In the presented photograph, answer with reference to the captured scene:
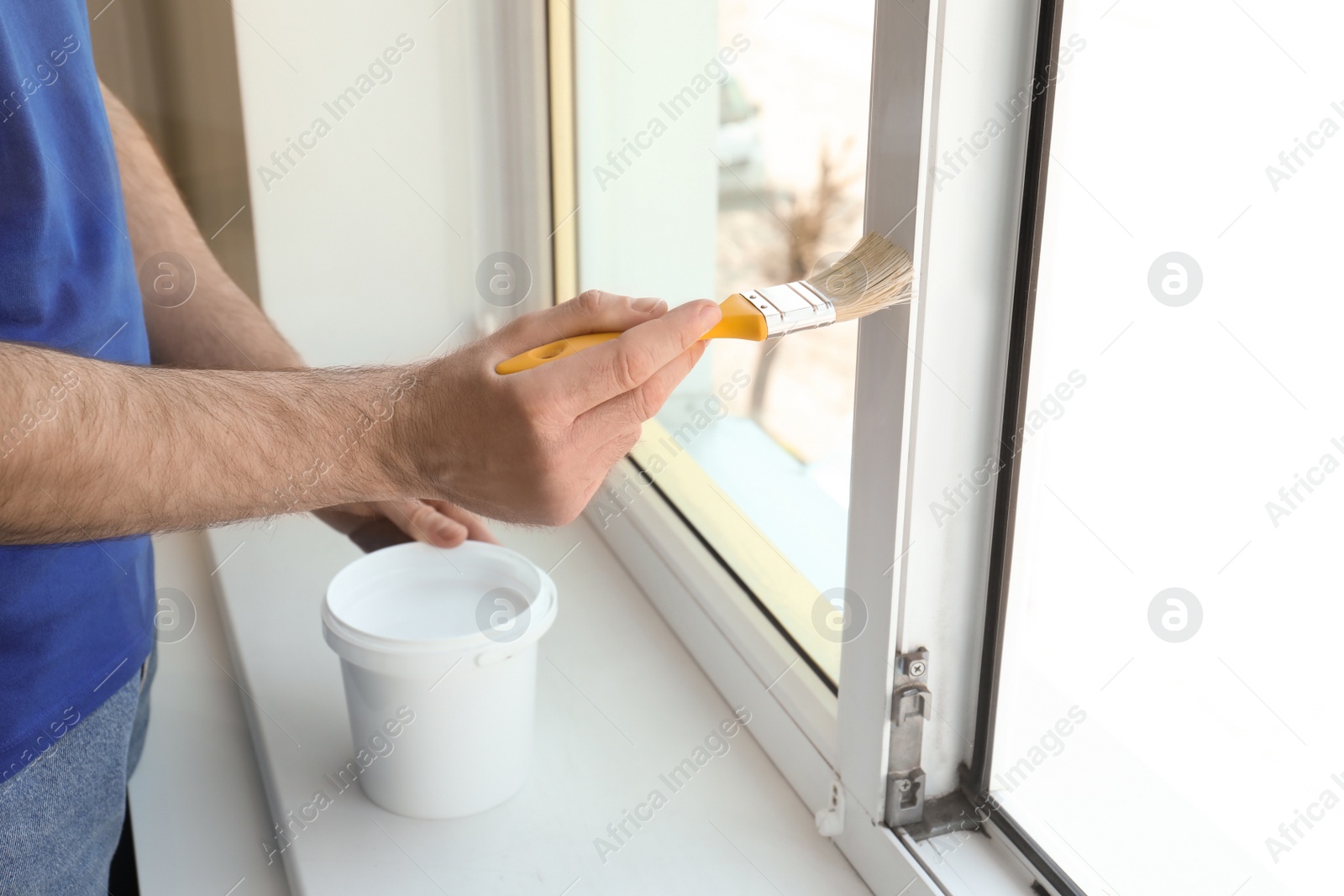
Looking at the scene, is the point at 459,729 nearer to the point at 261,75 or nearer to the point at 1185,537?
the point at 1185,537

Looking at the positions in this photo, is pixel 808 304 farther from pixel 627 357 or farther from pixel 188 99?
pixel 188 99

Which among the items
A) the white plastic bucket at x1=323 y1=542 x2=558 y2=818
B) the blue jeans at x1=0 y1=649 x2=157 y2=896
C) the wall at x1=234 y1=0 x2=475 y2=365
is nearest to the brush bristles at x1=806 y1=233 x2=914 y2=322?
the white plastic bucket at x1=323 y1=542 x2=558 y2=818

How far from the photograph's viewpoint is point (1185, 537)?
51cm

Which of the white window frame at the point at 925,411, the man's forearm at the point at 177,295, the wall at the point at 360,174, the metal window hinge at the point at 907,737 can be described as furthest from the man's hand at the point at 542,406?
the wall at the point at 360,174

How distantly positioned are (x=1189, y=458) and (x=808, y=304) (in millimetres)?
195

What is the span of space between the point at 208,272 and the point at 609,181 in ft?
1.42

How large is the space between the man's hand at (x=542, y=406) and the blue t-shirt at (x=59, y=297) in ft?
0.84

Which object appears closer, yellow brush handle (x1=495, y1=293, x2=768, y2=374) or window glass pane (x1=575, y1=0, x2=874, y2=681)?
yellow brush handle (x1=495, y1=293, x2=768, y2=374)

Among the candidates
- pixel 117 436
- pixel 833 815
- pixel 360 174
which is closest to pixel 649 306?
pixel 117 436

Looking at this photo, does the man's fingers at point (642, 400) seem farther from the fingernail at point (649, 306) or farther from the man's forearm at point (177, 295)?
the man's forearm at point (177, 295)

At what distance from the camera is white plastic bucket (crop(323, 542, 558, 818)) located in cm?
70

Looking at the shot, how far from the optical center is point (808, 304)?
1.79ft

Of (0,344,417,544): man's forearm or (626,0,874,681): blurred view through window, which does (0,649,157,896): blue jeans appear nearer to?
(0,344,417,544): man's forearm

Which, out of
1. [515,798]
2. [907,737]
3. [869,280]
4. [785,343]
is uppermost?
[869,280]
